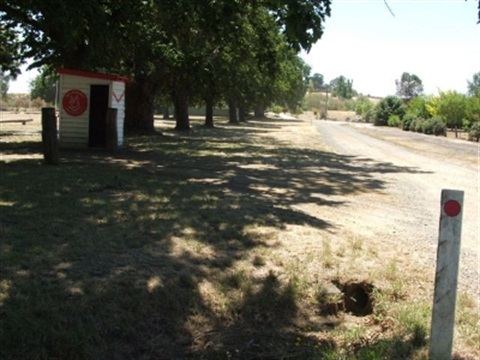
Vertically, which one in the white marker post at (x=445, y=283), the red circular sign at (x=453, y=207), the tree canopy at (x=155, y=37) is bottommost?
the white marker post at (x=445, y=283)

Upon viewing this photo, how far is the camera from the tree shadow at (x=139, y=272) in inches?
165

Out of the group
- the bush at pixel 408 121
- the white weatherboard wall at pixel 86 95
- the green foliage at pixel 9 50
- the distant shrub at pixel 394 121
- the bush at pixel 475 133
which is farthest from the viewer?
the distant shrub at pixel 394 121

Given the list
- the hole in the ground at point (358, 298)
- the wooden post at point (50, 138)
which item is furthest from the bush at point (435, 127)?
the hole in the ground at point (358, 298)

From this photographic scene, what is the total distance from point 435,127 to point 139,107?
3305 cm

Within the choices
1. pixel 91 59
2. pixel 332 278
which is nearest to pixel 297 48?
pixel 332 278

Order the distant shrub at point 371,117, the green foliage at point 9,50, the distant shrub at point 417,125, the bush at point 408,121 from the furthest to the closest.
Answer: the distant shrub at point 371,117
the bush at point 408,121
the distant shrub at point 417,125
the green foliage at point 9,50

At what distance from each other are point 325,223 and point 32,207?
392cm

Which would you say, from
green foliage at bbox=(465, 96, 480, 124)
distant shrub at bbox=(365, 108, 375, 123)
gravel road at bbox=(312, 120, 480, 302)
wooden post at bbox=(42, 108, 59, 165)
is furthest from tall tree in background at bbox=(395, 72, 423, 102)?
wooden post at bbox=(42, 108, 59, 165)

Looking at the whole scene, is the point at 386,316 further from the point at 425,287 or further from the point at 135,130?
the point at 135,130

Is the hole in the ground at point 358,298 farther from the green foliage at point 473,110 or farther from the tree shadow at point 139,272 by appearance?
the green foliage at point 473,110

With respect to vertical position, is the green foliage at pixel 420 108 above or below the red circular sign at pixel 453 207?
above

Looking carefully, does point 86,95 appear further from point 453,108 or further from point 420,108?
point 420,108

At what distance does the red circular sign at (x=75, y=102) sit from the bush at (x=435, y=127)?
1560 inches

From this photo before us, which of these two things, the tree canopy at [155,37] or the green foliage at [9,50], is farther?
the green foliage at [9,50]
